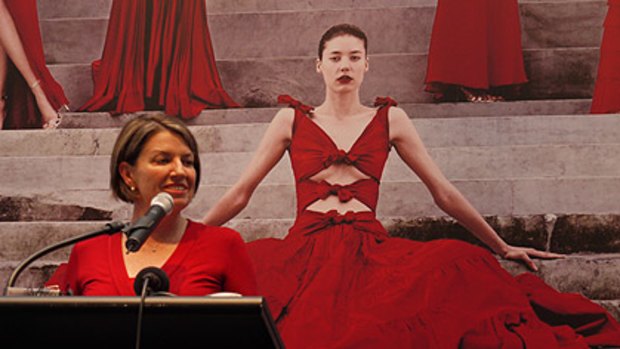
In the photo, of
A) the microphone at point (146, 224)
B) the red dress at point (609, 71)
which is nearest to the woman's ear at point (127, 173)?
the microphone at point (146, 224)

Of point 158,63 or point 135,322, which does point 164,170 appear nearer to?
point 135,322

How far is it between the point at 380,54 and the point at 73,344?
2.67 m

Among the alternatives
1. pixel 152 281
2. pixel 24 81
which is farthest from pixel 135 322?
pixel 24 81

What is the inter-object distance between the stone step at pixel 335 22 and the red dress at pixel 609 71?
0.05m

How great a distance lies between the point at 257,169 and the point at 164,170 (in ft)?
5.97

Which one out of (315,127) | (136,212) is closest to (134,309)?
(136,212)

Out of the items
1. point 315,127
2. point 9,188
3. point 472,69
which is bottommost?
point 9,188

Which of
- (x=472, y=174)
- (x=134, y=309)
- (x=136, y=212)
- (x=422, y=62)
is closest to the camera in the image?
(x=134, y=309)

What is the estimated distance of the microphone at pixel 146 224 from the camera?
162cm

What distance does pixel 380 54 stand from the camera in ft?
13.0

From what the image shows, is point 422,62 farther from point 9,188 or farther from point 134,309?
point 134,309

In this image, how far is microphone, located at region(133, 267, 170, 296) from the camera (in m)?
1.64

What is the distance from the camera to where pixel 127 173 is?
2105mm

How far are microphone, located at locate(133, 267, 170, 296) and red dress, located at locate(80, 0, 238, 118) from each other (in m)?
2.42
